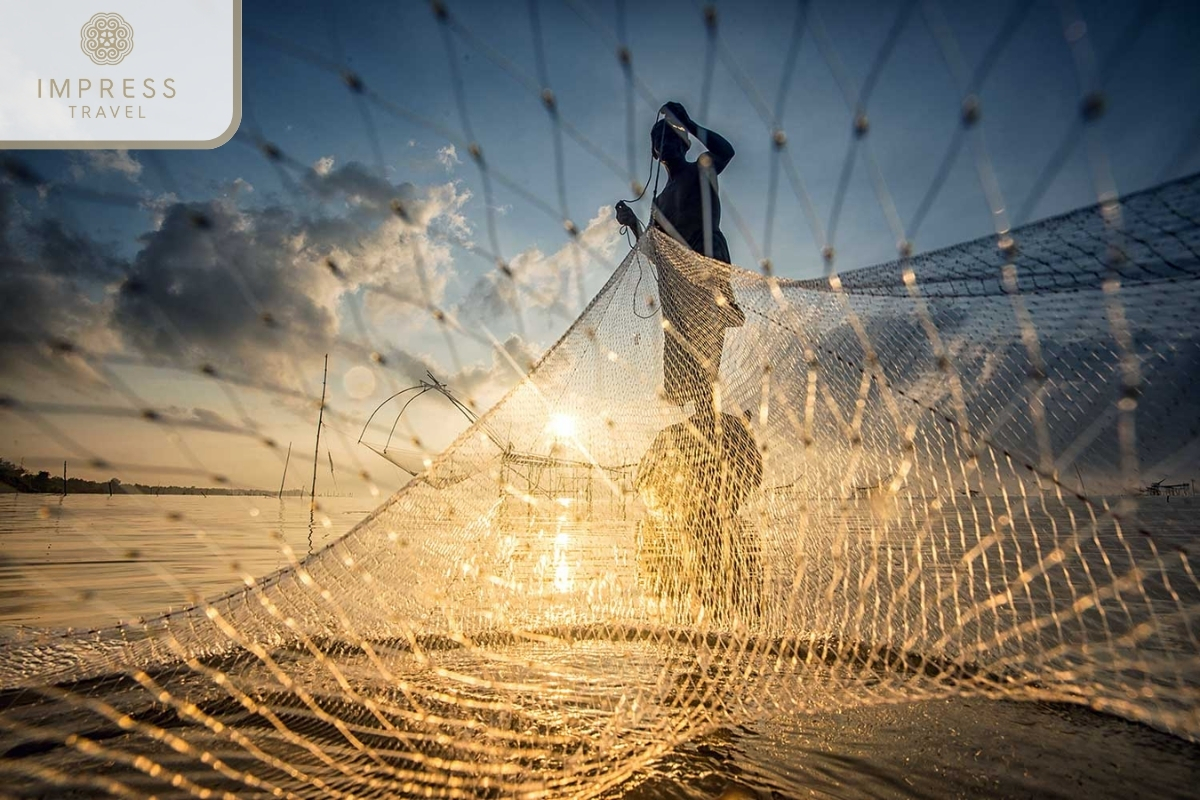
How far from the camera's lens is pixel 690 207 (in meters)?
6.89

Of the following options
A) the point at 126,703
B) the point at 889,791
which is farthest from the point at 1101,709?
the point at 126,703

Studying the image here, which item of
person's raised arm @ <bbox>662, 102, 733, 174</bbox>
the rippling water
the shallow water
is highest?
person's raised arm @ <bbox>662, 102, 733, 174</bbox>

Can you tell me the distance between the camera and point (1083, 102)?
2.13 m

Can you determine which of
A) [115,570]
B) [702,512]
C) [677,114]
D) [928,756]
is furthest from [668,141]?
[115,570]

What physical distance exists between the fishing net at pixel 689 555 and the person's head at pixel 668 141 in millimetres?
1559

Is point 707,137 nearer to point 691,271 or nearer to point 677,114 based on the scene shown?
point 677,114

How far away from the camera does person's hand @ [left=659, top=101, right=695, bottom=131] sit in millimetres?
6355

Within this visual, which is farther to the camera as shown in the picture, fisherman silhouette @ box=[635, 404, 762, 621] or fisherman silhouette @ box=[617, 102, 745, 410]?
fisherman silhouette @ box=[617, 102, 745, 410]

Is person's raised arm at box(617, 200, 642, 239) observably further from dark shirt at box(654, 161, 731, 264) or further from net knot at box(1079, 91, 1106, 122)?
net knot at box(1079, 91, 1106, 122)

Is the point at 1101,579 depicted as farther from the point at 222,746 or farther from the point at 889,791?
the point at 222,746

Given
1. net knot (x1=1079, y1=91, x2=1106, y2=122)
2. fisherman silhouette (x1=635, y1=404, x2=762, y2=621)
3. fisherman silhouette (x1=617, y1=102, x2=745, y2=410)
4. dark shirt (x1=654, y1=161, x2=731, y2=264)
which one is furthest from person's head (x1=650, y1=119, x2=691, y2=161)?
net knot (x1=1079, y1=91, x2=1106, y2=122)

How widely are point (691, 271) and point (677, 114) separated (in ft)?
7.65

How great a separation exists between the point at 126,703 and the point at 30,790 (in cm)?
104

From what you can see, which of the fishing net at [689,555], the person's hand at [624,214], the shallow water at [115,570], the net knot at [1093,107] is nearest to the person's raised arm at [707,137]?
the person's hand at [624,214]
